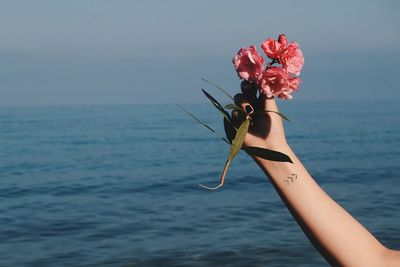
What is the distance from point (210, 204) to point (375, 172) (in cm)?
663

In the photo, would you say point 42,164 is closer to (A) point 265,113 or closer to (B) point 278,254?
(B) point 278,254

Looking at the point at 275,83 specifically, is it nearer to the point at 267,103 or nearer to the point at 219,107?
the point at 267,103

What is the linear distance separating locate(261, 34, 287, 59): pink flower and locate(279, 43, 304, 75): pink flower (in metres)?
0.02

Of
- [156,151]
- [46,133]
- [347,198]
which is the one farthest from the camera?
[46,133]

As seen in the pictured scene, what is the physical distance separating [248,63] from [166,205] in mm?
9614

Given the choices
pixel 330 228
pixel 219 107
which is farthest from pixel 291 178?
pixel 219 107

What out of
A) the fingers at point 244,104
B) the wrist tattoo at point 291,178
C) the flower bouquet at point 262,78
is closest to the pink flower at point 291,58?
the flower bouquet at point 262,78

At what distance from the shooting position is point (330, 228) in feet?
7.55

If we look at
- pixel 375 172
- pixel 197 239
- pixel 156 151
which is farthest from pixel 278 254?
pixel 156 151

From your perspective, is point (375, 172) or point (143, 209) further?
point (375, 172)

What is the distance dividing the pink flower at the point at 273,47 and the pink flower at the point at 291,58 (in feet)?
0.06

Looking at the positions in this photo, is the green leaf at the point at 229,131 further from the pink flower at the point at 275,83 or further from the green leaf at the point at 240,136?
the pink flower at the point at 275,83

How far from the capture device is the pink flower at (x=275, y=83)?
2365 mm

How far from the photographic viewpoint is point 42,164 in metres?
19.4
